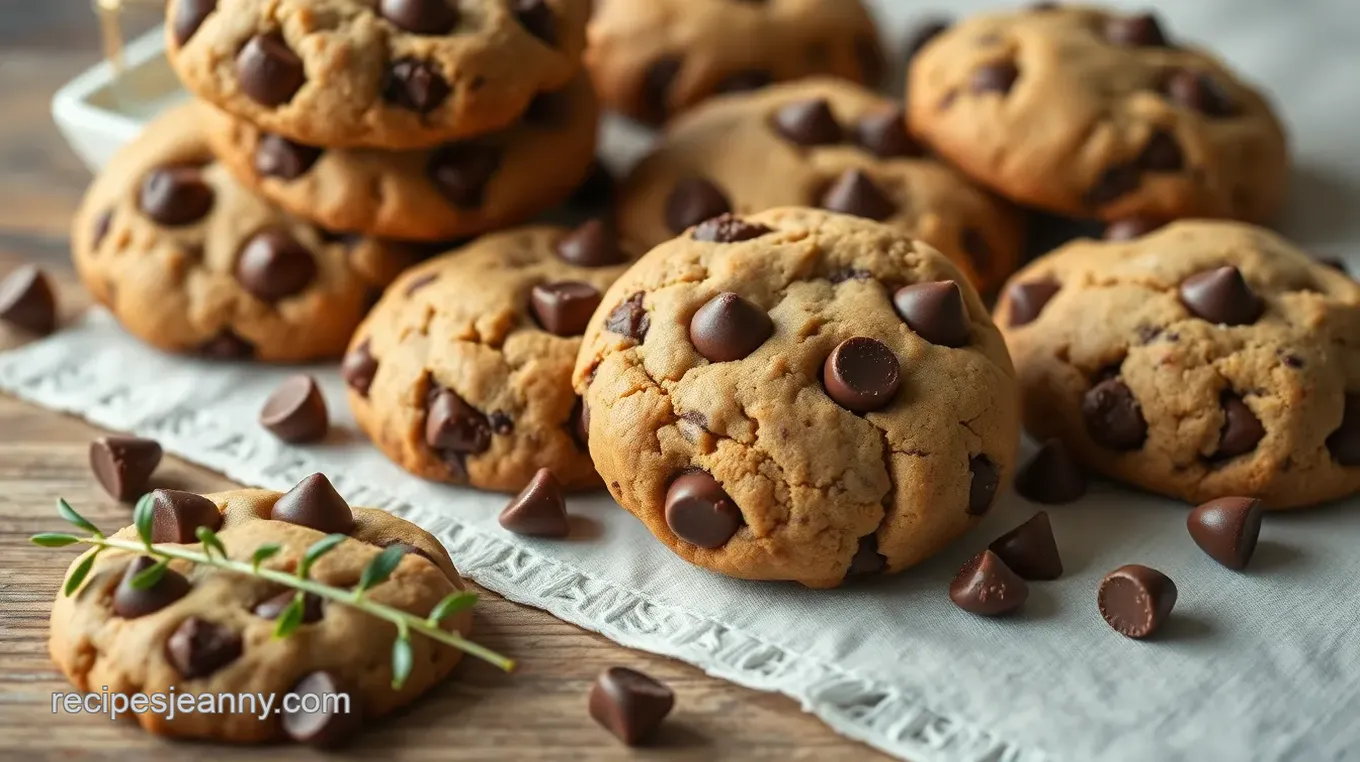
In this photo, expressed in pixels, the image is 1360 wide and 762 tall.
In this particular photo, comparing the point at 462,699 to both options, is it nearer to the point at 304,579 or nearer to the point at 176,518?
the point at 304,579

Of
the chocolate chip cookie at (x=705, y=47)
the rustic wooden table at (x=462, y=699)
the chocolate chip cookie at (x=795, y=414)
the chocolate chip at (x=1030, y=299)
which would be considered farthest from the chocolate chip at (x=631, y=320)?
the chocolate chip cookie at (x=705, y=47)

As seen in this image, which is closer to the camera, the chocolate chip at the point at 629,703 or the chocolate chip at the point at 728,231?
the chocolate chip at the point at 629,703

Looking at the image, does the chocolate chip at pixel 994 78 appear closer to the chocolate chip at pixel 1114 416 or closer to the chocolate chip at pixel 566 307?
the chocolate chip at pixel 1114 416

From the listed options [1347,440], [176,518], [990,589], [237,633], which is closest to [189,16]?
[176,518]

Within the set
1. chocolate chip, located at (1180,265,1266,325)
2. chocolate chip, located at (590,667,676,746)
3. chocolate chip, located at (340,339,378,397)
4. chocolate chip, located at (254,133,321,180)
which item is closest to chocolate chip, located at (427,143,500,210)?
chocolate chip, located at (254,133,321,180)

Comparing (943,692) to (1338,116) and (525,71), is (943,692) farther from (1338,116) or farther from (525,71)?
(1338,116)

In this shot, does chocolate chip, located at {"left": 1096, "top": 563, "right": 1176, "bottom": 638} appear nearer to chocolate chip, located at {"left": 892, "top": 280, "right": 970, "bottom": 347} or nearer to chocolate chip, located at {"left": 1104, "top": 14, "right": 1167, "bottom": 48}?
chocolate chip, located at {"left": 892, "top": 280, "right": 970, "bottom": 347}
